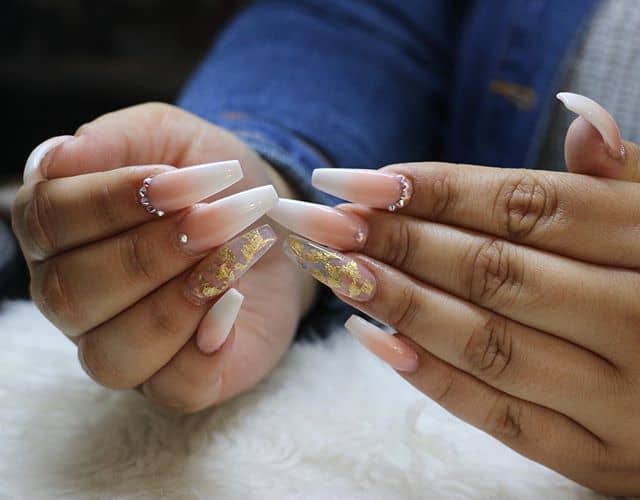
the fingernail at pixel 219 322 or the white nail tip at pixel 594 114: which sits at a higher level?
the white nail tip at pixel 594 114

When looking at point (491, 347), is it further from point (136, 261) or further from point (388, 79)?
point (388, 79)

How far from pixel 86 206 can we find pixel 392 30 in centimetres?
40

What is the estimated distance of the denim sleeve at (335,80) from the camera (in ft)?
1.84

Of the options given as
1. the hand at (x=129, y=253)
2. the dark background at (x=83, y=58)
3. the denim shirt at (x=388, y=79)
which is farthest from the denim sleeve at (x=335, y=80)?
the dark background at (x=83, y=58)

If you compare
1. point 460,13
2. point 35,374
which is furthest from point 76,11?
point 35,374

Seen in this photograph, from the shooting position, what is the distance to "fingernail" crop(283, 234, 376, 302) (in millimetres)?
335

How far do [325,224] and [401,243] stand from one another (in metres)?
0.04

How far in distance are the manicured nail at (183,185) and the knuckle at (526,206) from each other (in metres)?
0.12

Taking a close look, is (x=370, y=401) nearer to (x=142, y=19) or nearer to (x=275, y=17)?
(x=275, y=17)

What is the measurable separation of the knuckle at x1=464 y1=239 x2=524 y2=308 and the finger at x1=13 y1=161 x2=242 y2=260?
0.12 metres

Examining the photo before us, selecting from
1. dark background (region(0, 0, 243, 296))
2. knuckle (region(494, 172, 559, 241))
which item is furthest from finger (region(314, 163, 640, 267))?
dark background (region(0, 0, 243, 296))

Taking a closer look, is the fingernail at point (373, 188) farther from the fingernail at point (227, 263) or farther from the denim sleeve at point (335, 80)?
the denim sleeve at point (335, 80)

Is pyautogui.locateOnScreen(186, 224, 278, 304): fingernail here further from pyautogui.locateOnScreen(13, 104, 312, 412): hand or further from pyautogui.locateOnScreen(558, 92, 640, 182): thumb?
pyautogui.locateOnScreen(558, 92, 640, 182): thumb

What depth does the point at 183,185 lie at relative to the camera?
1.07 ft
